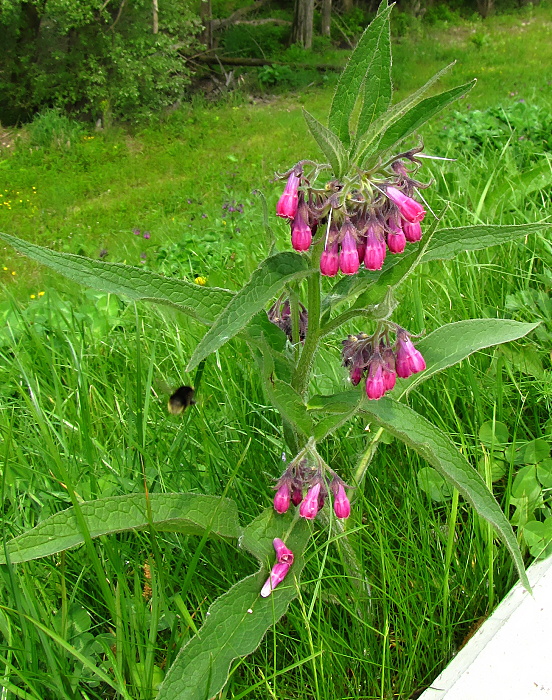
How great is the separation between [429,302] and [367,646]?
4.77ft

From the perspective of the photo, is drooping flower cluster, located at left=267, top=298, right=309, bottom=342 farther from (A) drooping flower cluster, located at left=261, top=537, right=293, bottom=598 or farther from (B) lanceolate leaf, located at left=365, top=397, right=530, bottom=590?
(A) drooping flower cluster, located at left=261, top=537, right=293, bottom=598

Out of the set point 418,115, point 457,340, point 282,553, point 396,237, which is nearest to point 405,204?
point 396,237

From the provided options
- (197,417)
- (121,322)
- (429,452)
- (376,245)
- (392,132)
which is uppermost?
(392,132)

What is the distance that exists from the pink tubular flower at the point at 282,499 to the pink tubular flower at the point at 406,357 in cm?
33

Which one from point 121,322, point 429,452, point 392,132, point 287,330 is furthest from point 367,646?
point 121,322

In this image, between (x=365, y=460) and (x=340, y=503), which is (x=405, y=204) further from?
(x=365, y=460)

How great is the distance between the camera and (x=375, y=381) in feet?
4.05

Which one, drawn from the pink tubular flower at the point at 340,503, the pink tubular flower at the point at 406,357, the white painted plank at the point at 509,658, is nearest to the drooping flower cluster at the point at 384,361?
the pink tubular flower at the point at 406,357

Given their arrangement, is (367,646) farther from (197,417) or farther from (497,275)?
(497,275)

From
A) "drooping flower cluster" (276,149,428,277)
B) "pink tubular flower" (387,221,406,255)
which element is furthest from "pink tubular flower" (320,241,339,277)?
"pink tubular flower" (387,221,406,255)

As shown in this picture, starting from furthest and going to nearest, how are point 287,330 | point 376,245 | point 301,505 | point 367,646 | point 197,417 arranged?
1. point 197,417
2. point 287,330
3. point 367,646
4. point 301,505
5. point 376,245

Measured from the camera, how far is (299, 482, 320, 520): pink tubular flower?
1.27 metres

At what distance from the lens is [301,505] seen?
1281 mm

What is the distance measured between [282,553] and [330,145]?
0.79 m
